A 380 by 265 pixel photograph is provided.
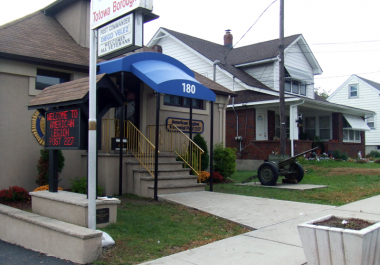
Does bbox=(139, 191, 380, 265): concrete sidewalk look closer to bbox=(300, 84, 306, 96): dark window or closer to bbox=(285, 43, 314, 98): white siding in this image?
bbox=(285, 43, 314, 98): white siding

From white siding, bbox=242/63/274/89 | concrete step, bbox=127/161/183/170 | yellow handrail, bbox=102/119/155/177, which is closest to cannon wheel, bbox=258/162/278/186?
concrete step, bbox=127/161/183/170

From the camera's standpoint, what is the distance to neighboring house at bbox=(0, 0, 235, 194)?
8.89 meters

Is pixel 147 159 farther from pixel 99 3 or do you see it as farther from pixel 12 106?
pixel 99 3

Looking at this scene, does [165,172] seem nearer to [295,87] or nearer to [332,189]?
[332,189]

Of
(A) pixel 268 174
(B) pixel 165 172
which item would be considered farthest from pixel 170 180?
(A) pixel 268 174

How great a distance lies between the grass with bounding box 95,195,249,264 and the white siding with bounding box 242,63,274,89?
49.1 feet

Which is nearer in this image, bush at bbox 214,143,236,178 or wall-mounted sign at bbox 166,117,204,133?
wall-mounted sign at bbox 166,117,204,133

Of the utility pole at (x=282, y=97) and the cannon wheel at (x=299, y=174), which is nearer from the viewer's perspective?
the cannon wheel at (x=299, y=174)

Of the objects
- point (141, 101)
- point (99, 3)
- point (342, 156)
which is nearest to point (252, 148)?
point (342, 156)

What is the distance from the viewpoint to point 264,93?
65.4 feet

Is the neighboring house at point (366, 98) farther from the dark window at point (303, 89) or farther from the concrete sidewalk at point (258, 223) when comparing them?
the concrete sidewalk at point (258, 223)

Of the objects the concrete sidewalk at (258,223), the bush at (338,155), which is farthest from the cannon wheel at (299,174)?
the bush at (338,155)

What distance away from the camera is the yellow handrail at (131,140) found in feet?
32.3

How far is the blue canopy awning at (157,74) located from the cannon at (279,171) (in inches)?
126
